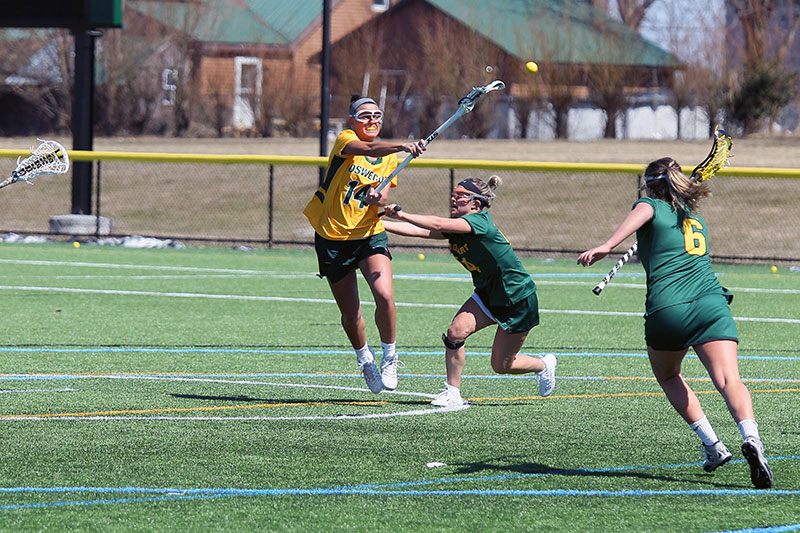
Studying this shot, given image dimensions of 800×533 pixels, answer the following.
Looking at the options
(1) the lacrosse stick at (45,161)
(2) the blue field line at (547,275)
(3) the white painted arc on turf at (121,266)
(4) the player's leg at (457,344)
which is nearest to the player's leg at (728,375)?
(4) the player's leg at (457,344)

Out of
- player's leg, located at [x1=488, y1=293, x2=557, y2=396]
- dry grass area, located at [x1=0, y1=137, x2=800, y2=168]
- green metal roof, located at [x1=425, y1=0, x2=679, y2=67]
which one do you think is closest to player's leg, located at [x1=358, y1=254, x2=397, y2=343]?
player's leg, located at [x1=488, y1=293, x2=557, y2=396]

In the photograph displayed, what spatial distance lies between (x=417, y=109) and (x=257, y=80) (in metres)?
7.04

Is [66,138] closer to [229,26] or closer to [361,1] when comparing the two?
[229,26]

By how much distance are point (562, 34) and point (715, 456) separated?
1526 inches

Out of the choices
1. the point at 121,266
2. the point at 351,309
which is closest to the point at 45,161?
the point at 351,309

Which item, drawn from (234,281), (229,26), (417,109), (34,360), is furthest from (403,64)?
(34,360)

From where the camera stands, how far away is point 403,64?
49.8 metres

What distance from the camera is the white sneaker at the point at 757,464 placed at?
6250 millimetres

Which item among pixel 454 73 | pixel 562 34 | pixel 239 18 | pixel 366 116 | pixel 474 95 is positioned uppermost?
pixel 239 18

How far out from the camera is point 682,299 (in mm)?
6613

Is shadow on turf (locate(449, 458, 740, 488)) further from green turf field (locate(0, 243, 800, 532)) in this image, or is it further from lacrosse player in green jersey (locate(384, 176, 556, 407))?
lacrosse player in green jersey (locate(384, 176, 556, 407))

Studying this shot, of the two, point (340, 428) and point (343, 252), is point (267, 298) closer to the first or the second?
point (343, 252)

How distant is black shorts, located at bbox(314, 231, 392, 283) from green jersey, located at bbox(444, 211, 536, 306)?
32.0 inches

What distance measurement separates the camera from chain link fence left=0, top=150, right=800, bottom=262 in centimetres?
2420
